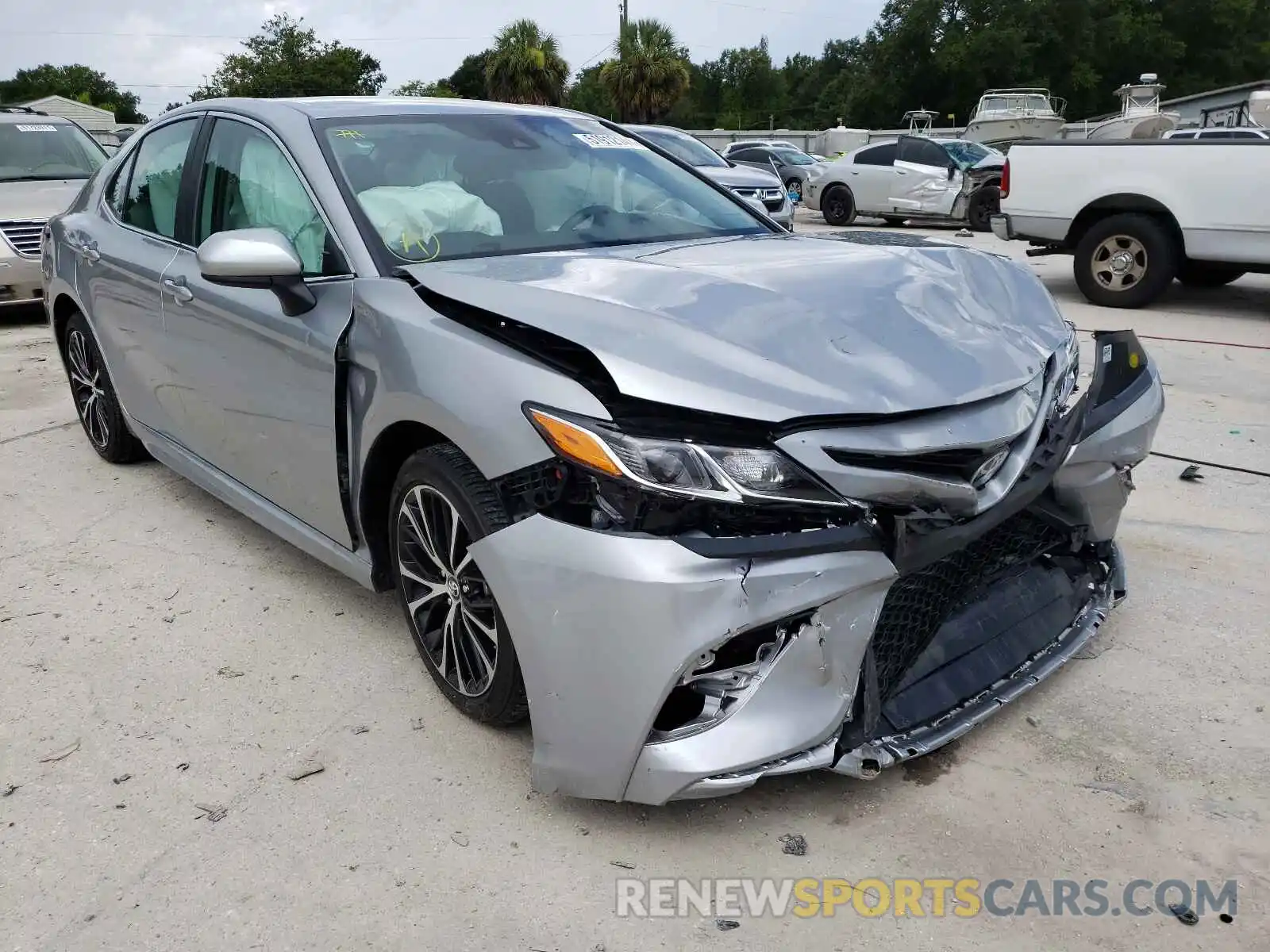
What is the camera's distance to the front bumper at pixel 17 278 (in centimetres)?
873

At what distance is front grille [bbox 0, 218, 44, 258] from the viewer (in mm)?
8719

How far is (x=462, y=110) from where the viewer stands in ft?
11.6

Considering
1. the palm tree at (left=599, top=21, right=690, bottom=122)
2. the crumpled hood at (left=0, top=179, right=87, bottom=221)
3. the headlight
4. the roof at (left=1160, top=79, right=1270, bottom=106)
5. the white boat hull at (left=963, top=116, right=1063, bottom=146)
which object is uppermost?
the palm tree at (left=599, top=21, right=690, bottom=122)

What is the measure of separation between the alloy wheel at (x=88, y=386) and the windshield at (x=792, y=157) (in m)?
16.7

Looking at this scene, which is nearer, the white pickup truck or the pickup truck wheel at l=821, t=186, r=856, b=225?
the white pickup truck

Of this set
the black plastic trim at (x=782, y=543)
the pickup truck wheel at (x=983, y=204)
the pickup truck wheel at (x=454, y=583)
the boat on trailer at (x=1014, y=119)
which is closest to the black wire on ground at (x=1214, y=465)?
the black plastic trim at (x=782, y=543)

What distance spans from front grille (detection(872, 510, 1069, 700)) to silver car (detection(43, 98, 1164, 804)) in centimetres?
1

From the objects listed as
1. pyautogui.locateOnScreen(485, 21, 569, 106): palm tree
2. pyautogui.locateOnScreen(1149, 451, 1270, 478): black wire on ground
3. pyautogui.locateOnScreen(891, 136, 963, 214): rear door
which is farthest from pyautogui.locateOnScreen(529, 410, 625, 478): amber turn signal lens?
pyautogui.locateOnScreen(485, 21, 569, 106): palm tree

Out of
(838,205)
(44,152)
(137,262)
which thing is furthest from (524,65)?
(137,262)

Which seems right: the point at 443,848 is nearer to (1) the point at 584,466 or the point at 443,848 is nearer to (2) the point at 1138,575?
(1) the point at 584,466

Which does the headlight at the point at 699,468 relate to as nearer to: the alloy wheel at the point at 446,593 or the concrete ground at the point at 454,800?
the alloy wheel at the point at 446,593

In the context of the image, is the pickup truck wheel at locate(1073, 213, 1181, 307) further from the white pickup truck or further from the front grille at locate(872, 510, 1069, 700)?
the front grille at locate(872, 510, 1069, 700)

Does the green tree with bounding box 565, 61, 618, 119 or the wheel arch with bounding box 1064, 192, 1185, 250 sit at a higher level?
the green tree with bounding box 565, 61, 618, 119

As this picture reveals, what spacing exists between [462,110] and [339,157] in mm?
625
